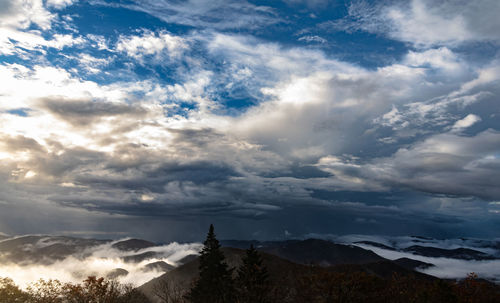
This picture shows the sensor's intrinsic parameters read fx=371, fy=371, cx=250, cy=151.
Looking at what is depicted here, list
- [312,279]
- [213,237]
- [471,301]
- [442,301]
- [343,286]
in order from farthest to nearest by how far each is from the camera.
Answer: [213,237]
[312,279]
[343,286]
[471,301]
[442,301]

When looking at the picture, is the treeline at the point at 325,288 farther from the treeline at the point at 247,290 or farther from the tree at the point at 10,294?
the tree at the point at 10,294

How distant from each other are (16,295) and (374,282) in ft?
319

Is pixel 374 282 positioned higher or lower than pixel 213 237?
lower

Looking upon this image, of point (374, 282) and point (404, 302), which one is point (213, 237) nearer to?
point (374, 282)

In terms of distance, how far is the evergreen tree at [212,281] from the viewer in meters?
108

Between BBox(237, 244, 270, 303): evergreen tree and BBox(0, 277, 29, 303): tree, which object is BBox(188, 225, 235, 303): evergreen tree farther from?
BBox(0, 277, 29, 303): tree

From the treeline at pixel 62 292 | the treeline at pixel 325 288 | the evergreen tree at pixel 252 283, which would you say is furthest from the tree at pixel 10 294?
the evergreen tree at pixel 252 283

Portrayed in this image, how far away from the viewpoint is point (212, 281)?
111 metres

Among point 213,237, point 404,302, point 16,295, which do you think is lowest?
point 404,302

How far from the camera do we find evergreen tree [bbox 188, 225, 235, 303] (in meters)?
108

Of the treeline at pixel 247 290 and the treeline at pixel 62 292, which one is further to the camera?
the treeline at pixel 247 290

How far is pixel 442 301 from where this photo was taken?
260 ft

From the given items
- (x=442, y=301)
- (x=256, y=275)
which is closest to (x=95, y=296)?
(x=256, y=275)

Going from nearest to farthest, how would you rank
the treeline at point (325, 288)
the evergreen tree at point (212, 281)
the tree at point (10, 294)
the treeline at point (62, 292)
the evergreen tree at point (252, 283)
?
the treeline at point (62, 292) → the tree at point (10, 294) → the treeline at point (325, 288) → the evergreen tree at point (252, 283) → the evergreen tree at point (212, 281)
